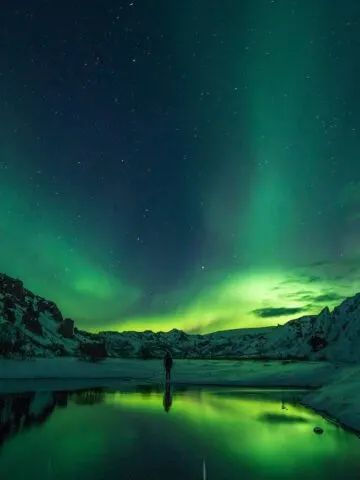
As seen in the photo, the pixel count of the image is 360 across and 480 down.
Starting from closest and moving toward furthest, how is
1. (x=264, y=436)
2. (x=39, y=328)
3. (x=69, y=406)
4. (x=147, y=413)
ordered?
(x=264, y=436) < (x=147, y=413) < (x=69, y=406) < (x=39, y=328)

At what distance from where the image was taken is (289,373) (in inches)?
1390

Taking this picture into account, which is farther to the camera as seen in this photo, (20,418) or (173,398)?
(173,398)

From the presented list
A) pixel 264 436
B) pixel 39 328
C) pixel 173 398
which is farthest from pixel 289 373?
pixel 39 328

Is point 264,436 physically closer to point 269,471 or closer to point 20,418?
point 269,471

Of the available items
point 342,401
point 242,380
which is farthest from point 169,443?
point 242,380

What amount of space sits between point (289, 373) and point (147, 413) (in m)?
22.4

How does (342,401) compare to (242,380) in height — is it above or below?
below

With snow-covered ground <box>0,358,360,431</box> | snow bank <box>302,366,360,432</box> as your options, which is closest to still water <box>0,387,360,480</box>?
snow bank <box>302,366,360,432</box>

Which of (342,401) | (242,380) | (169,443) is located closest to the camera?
(169,443)

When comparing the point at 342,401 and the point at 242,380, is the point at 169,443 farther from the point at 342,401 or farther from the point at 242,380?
the point at 242,380

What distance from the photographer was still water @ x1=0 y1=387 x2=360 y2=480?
24.9 feet

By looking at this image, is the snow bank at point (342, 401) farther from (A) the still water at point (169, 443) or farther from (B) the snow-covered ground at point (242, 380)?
(A) the still water at point (169, 443)

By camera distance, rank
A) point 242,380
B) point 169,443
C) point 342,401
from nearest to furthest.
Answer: point 169,443
point 342,401
point 242,380

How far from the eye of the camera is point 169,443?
10055 mm
